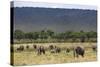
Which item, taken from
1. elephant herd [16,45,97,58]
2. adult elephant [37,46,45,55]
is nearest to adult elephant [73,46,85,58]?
elephant herd [16,45,97,58]

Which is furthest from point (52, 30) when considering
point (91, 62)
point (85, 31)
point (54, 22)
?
point (91, 62)

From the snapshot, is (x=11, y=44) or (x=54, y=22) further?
(x=54, y=22)

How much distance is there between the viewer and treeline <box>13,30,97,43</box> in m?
2.25

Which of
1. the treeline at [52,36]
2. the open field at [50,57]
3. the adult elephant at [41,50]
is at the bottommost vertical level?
the open field at [50,57]

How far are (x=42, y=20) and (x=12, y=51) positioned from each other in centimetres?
48

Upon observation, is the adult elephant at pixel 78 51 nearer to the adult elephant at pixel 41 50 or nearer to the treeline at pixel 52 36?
the treeline at pixel 52 36

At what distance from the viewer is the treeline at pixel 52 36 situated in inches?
88.6

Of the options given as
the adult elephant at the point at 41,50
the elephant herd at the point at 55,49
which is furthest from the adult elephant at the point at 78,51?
the adult elephant at the point at 41,50

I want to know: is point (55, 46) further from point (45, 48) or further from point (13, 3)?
point (13, 3)

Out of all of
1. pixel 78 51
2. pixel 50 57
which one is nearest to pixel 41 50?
pixel 50 57

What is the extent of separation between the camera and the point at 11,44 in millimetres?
2217

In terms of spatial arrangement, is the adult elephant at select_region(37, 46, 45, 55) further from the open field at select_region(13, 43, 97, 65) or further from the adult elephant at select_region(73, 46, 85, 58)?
the adult elephant at select_region(73, 46, 85, 58)

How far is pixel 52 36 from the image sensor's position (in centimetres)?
237

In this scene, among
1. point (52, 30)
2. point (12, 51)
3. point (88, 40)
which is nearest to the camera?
point (12, 51)
